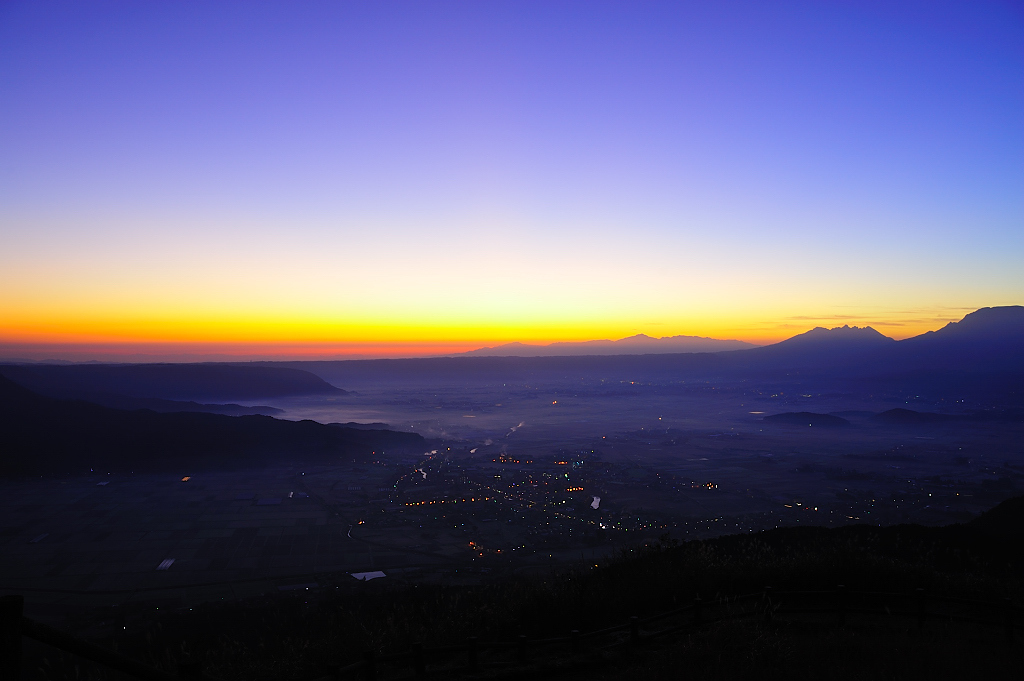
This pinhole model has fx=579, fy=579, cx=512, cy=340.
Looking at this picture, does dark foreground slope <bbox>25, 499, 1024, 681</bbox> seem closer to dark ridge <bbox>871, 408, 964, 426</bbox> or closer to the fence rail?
the fence rail

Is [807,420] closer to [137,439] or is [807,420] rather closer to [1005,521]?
[1005,521]

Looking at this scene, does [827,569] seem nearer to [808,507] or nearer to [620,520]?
[620,520]

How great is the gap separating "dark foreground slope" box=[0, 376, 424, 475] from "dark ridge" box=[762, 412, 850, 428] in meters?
115

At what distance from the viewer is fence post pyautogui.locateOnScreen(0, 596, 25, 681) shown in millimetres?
4016

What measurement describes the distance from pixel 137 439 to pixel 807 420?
159380 millimetres

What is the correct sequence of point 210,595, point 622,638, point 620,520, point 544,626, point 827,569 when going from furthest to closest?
point 620,520 → point 210,595 → point 827,569 → point 544,626 → point 622,638

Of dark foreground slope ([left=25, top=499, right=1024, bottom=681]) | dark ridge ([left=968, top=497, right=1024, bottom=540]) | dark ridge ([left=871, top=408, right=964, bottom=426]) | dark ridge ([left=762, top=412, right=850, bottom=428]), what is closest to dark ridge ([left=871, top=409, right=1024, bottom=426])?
dark ridge ([left=871, top=408, right=964, bottom=426])

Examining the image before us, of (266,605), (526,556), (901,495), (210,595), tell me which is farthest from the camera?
(901,495)

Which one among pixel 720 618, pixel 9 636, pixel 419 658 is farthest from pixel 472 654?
pixel 9 636

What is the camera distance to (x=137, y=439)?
9288cm

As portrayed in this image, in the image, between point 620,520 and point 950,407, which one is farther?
point 950,407

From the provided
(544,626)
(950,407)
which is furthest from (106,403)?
(950,407)

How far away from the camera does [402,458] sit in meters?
101

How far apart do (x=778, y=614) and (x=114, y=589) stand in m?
43.2
